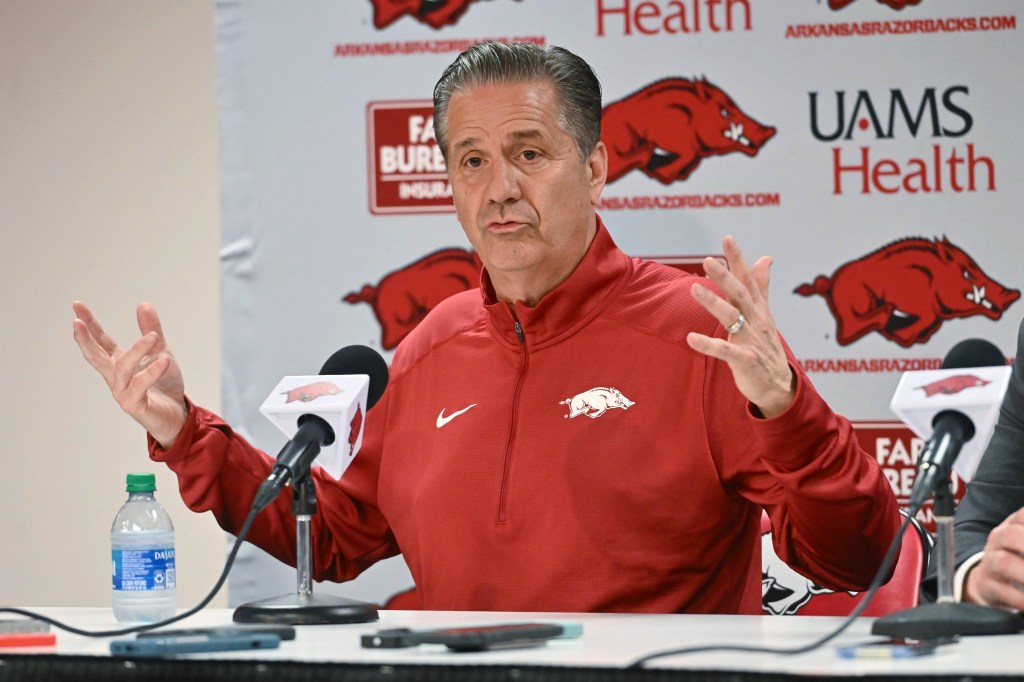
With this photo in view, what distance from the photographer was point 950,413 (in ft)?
4.73

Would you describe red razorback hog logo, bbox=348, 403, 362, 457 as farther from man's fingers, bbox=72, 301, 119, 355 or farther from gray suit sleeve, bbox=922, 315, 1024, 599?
gray suit sleeve, bbox=922, 315, 1024, 599

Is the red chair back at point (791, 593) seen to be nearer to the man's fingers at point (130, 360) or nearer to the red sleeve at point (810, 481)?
the red sleeve at point (810, 481)

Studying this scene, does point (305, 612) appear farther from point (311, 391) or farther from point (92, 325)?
point (92, 325)

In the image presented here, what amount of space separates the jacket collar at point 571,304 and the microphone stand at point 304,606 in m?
0.65

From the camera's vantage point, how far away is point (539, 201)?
228 centimetres

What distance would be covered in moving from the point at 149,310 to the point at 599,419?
749 millimetres

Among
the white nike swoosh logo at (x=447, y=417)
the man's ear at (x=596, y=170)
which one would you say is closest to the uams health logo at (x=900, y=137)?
the man's ear at (x=596, y=170)

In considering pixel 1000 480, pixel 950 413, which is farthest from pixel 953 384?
pixel 1000 480

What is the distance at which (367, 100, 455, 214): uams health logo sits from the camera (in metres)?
3.12

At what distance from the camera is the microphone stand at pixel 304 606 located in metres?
1.72

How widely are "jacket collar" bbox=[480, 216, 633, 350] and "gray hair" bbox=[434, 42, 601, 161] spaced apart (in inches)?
8.0

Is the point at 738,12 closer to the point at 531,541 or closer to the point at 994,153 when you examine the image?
the point at 994,153

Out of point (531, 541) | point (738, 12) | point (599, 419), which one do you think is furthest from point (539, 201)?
point (738, 12)

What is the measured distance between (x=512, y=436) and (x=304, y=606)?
22.4 inches
